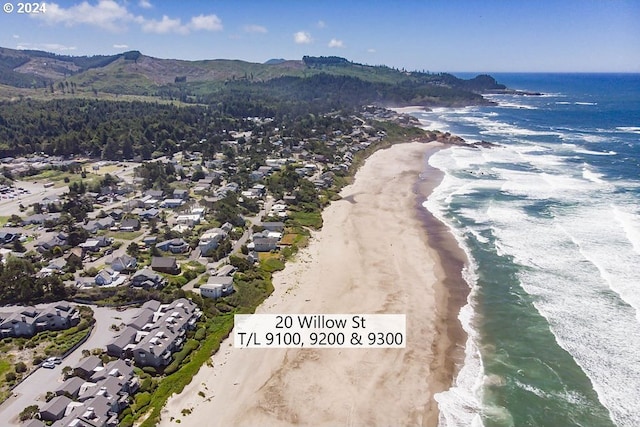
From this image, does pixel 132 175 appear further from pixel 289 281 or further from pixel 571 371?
pixel 571 371

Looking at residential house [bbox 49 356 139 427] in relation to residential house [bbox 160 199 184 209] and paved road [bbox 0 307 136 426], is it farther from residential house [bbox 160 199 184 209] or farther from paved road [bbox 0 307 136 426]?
residential house [bbox 160 199 184 209]

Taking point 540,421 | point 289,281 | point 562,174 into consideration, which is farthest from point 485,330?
point 562,174

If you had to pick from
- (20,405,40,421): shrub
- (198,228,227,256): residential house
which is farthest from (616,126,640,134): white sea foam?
(20,405,40,421): shrub

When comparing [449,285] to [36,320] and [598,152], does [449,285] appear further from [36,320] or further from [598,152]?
[598,152]

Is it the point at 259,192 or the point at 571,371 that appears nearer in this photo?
the point at 571,371

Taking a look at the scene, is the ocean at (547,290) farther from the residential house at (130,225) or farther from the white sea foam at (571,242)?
the residential house at (130,225)

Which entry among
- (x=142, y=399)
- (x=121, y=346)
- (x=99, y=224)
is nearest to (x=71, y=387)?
(x=142, y=399)

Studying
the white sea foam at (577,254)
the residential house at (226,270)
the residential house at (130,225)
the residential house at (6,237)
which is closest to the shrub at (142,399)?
the residential house at (226,270)
